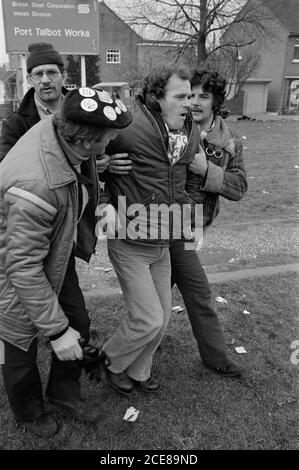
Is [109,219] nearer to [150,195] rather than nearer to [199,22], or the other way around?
[150,195]

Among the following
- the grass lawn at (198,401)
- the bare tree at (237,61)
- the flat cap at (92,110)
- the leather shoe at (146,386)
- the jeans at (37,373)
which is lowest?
the grass lawn at (198,401)

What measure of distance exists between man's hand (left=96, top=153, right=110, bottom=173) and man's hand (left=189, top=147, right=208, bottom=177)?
0.51 meters

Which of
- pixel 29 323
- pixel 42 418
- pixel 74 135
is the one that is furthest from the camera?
pixel 42 418

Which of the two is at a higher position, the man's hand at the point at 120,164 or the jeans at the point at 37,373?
the man's hand at the point at 120,164

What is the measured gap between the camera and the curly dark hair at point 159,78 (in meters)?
2.37

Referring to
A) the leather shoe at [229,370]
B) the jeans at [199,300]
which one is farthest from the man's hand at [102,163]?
the leather shoe at [229,370]

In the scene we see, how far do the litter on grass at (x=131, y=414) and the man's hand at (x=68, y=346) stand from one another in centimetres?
72

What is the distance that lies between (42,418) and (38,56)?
253 cm

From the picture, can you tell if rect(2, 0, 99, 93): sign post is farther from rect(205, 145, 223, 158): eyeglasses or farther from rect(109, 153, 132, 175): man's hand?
rect(109, 153, 132, 175): man's hand

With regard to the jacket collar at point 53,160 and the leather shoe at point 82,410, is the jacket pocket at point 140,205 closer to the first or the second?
the jacket collar at point 53,160
